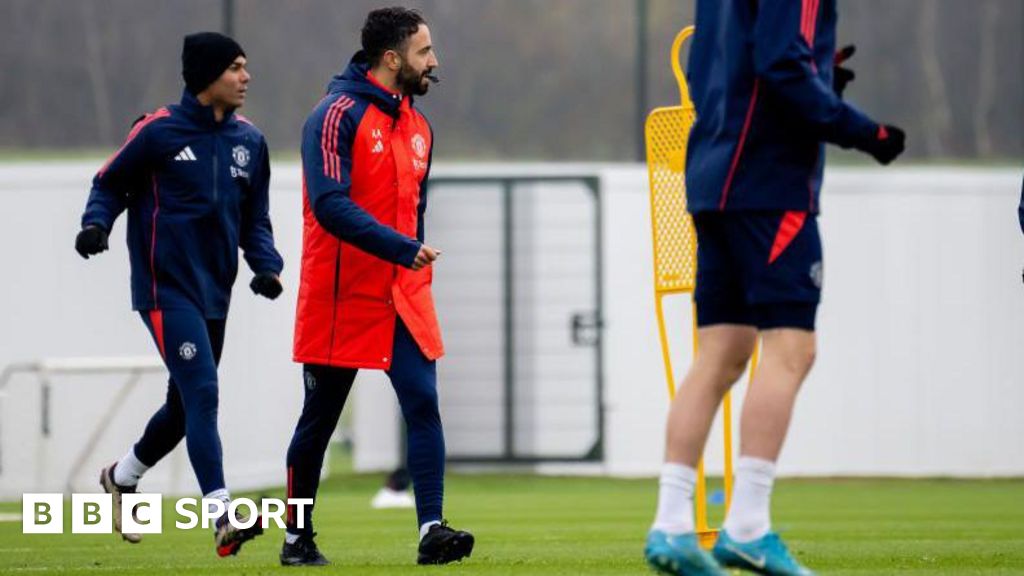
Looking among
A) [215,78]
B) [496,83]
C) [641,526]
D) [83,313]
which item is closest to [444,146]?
[496,83]

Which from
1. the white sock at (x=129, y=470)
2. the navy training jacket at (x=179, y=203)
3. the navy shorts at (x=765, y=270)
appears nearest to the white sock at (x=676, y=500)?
the navy shorts at (x=765, y=270)

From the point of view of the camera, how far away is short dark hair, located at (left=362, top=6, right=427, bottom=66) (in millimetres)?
7105

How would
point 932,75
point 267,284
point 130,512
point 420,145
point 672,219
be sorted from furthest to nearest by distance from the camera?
point 932,75
point 130,512
point 267,284
point 672,219
point 420,145

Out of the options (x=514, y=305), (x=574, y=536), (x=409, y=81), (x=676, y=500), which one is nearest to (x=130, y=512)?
(x=574, y=536)

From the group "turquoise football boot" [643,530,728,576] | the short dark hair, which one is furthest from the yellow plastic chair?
"turquoise football boot" [643,530,728,576]

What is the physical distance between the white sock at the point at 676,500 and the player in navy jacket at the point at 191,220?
2410 millimetres

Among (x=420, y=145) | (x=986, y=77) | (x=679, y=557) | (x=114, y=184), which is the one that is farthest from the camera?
(x=986, y=77)

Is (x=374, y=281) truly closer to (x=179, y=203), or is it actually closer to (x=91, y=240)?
(x=179, y=203)

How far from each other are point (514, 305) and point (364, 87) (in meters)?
9.90

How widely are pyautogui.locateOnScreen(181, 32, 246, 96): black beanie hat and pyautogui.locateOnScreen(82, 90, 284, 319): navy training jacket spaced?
0.25ft

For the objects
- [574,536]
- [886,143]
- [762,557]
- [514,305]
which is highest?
[886,143]

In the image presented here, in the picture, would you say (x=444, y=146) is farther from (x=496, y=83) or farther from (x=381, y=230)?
(x=381, y=230)

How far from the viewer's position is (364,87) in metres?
7.07

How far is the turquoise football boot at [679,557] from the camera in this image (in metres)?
5.24
